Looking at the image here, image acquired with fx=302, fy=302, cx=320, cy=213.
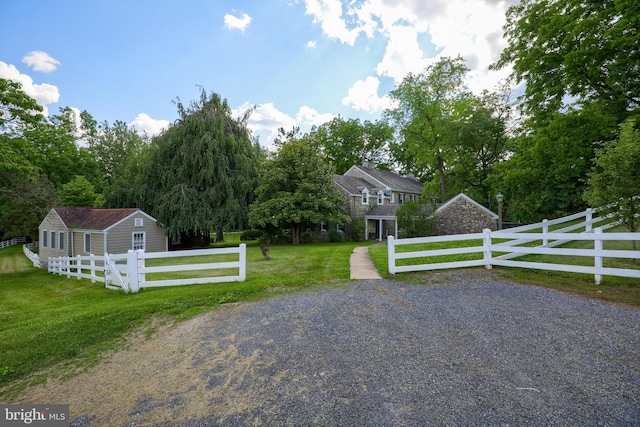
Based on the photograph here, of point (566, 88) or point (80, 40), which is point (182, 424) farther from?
point (566, 88)

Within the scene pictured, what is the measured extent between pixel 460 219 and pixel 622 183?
1574cm

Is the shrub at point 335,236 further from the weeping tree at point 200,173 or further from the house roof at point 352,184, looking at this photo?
the weeping tree at point 200,173

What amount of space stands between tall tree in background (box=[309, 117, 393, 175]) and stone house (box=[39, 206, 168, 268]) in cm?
3323

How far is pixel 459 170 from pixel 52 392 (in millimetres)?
31435

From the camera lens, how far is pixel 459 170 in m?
29.4

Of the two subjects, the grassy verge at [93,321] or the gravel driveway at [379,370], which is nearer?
the gravel driveway at [379,370]

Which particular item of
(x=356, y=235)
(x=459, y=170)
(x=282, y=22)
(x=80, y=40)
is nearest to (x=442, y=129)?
(x=459, y=170)

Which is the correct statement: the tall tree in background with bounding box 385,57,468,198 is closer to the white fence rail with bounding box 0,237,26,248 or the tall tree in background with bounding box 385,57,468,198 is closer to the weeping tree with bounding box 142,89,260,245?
the weeping tree with bounding box 142,89,260,245

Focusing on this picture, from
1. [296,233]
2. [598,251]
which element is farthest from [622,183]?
[296,233]

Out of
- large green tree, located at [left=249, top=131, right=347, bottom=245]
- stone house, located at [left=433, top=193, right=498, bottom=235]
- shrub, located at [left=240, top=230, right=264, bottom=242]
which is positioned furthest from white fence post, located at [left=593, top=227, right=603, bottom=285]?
shrub, located at [left=240, top=230, right=264, bottom=242]

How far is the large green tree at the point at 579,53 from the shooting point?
13.4 metres

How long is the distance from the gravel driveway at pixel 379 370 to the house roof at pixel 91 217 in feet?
53.5

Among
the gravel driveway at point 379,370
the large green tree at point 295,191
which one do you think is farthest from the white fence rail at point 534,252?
the large green tree at point 295,191

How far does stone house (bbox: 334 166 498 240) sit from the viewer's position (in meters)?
23.3
